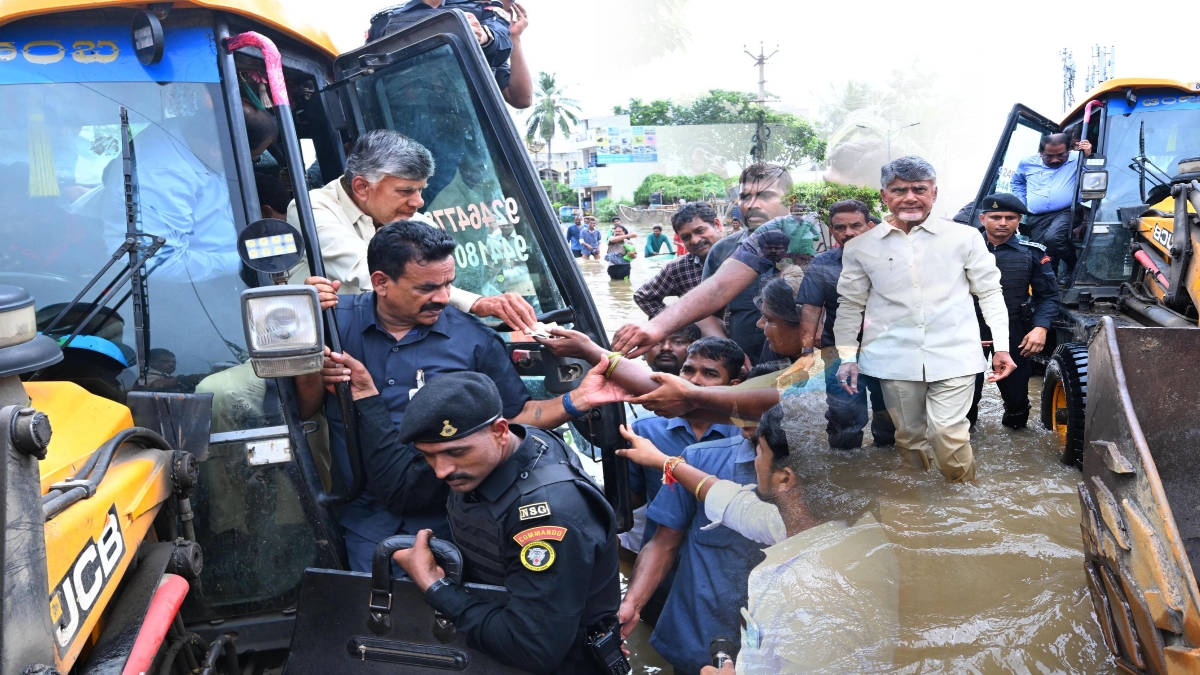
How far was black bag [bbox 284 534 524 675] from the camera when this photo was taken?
A: 83.3 inches

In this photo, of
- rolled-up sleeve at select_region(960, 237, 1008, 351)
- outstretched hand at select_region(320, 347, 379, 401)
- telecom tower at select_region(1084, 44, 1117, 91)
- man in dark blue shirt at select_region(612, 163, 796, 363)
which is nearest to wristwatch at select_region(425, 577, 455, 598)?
outstretched hand at select_region(320, 347, 379, 401)

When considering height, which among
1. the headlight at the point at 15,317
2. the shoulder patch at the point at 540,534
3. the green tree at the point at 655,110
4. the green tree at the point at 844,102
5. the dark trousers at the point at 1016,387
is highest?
the green tree at the point at 655,110

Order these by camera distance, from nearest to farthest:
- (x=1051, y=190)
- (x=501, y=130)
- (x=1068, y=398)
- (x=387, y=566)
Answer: (x=387, y=566), (x=501, y=130), (x=1068, y=398), (x=1051, y=190)

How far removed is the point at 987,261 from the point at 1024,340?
1858 millimetres

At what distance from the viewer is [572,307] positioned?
2.82 metres

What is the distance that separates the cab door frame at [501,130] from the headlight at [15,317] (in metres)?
1.41

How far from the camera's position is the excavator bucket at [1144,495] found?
83.8 inches

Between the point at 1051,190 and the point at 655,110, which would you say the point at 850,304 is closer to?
the point at 655,110

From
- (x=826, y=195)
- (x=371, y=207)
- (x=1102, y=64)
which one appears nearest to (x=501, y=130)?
(x=371, y=207)

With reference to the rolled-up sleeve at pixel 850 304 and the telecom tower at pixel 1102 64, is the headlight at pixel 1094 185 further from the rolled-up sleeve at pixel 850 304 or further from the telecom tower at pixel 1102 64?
the telecom tower at pixel 1102 64

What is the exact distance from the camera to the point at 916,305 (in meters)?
3.79

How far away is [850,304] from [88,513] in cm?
313

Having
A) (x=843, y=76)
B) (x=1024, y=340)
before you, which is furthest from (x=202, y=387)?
(x=1024, y=340)

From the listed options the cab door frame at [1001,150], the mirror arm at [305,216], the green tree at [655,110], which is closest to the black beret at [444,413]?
the mirror arm at [305,216]
